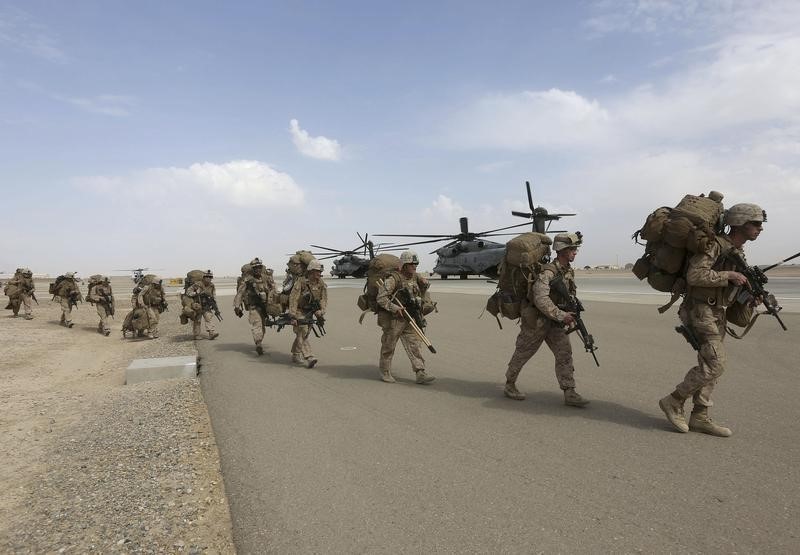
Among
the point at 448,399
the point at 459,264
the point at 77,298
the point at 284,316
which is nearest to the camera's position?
the point at 448,399

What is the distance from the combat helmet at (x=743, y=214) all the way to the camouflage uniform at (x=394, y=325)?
3.96 metres

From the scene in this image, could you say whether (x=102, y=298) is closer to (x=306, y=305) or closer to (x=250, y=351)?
(x=250, y=351)

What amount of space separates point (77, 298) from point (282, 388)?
1403 centimetres

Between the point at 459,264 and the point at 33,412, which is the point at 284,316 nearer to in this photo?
the point at 33,412

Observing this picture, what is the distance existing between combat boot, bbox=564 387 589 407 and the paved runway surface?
0.31 feet

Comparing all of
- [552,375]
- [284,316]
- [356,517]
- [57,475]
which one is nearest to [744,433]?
[552,375]

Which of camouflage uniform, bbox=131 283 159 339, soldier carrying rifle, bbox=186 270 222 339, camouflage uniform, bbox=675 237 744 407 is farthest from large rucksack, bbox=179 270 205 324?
camouflage uniform, bbox=675 237 744 407

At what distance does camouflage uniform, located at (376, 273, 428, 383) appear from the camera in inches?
272

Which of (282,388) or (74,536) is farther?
(282,388)

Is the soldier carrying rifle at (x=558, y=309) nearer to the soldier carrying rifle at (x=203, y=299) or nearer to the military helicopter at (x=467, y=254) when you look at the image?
Result: the soldier carrying rifle at (x=203, y=299)

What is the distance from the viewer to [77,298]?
16.8 metres

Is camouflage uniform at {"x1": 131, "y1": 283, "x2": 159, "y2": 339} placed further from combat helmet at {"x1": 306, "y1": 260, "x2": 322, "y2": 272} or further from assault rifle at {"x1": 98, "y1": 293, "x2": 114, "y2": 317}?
combat helmet at {"x1": 306, "y1": 260, "x2": 322, "y2": 272}

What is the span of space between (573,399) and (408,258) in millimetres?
2992

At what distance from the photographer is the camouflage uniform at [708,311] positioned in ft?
13.8
